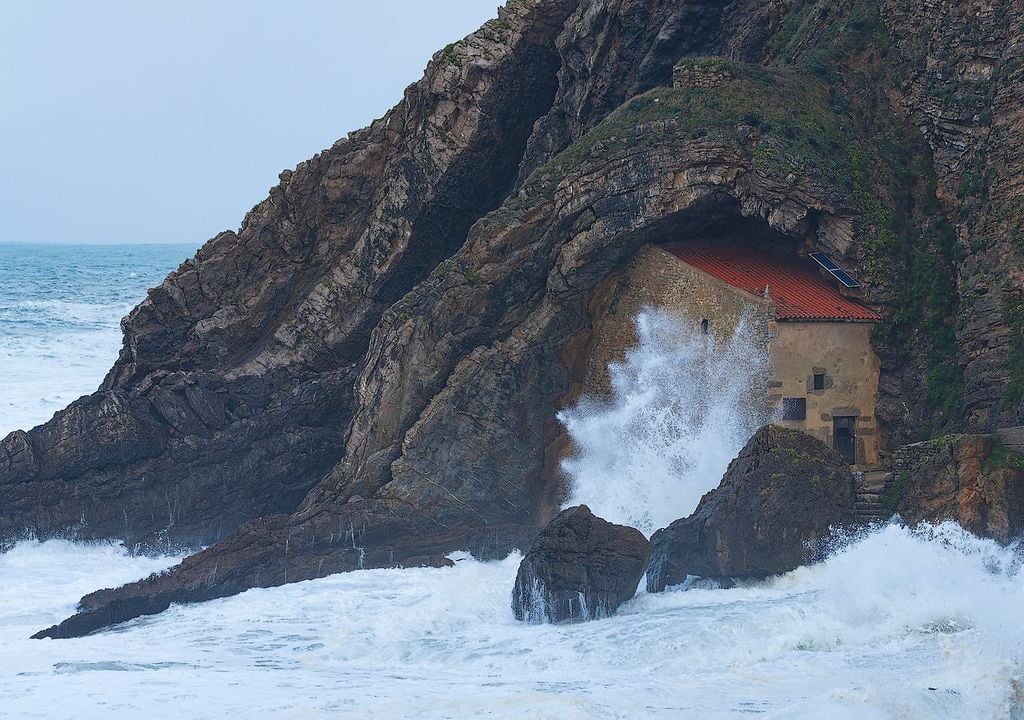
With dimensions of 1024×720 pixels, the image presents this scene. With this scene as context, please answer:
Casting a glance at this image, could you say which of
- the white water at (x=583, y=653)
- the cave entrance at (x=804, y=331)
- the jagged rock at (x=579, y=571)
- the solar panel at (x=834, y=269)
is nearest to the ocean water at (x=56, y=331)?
the white water at (x=583, y=653)

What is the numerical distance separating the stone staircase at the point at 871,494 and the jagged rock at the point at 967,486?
0.28 m

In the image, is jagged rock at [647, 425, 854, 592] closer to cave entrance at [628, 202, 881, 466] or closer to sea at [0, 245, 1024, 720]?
sea at [0, 245, 1024, 720]

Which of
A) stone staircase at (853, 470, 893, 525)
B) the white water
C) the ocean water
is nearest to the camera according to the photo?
the white water

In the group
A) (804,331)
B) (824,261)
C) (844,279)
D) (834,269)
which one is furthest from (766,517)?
(824,261)

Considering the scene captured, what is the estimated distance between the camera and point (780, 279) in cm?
3753

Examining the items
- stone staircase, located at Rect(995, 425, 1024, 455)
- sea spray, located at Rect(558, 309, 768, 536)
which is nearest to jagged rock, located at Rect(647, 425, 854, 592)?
stone staircase, located at Rect(995, 425, 1024, 455)

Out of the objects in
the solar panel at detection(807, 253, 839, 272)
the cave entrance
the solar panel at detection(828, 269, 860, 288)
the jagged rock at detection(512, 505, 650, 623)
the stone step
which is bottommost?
the jagged rock at detection(512, 505, 650, 623)

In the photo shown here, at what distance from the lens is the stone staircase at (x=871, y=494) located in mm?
32812

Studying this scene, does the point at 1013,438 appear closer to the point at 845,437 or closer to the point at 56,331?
the point at 845,437

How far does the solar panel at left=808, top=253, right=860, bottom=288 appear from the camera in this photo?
36.8m

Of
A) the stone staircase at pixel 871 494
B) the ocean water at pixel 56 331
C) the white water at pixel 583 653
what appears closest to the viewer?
the white water at pixel 583 653

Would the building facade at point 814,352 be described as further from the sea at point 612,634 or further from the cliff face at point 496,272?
the sea at point 612,634

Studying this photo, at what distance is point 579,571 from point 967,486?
8.16 meters

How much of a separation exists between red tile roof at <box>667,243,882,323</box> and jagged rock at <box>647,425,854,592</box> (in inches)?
161
